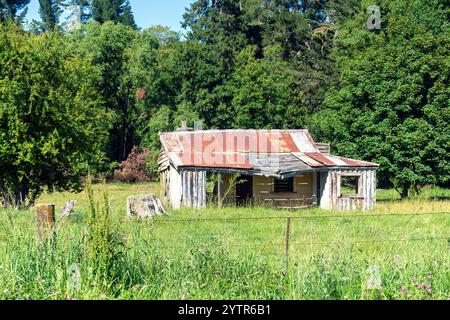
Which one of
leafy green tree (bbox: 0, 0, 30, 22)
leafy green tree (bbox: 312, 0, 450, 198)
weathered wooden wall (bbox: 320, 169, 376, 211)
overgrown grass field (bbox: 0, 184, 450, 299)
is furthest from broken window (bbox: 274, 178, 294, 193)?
leafy green tree (bbox: 0, 0, 30, 22)

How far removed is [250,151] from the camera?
29.1 meters

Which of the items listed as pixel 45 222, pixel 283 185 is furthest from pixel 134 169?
pixel 45 222

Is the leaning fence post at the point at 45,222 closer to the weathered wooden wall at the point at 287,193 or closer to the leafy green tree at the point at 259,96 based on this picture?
the weathered wooden wall at the point at 287,193

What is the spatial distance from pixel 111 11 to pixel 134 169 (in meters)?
33.4

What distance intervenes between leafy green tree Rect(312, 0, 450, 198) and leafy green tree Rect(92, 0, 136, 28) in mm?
48515

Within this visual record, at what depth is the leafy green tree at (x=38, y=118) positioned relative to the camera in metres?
20.9

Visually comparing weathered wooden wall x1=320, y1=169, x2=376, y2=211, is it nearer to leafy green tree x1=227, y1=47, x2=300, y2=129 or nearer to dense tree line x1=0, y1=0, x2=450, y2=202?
dense tree line x1=0, y1=0, x2=450, y2=202

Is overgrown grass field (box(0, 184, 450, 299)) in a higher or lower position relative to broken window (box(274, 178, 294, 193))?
higher

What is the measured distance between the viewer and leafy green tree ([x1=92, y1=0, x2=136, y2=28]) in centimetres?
7225

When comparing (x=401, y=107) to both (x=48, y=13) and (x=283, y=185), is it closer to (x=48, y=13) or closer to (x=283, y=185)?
(x=283, y=185)

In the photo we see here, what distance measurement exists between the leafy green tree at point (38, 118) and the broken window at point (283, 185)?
938 centimetres

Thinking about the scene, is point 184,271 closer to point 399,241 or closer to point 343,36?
point 399,241

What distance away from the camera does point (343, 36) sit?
41.6 metres
